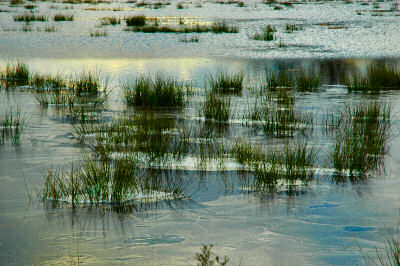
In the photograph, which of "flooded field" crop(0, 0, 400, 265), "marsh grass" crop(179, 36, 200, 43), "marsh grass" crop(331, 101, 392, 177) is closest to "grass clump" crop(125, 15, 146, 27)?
"marsh grass" crop(179, 36, 200, 43)

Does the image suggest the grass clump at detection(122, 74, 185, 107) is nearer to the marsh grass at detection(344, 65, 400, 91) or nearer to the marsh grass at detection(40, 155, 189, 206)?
the marsh grass at detection(344, 65, 400, 91)

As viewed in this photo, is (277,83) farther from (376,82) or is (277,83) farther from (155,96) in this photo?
(155,96)

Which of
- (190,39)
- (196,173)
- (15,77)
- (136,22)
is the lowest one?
(196,173)

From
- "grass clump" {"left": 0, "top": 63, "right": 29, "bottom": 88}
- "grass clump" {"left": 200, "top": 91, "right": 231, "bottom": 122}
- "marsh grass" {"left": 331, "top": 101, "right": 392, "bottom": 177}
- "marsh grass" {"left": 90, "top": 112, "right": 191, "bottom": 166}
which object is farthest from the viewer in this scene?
"grass clump" {"left": 0, "top": 63, "right": 29, "bottom": 88}

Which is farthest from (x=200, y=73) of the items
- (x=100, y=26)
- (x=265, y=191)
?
(x=100, y=26)

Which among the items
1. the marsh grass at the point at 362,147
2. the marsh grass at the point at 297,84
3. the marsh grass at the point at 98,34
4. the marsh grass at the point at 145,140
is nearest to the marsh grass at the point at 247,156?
the marsh grass at the point at 145,140

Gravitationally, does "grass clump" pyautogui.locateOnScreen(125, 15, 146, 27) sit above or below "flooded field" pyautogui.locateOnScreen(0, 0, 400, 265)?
above

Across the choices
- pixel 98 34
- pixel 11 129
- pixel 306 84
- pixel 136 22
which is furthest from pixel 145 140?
pixel 136 22

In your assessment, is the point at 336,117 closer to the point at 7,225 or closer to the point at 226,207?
the point at 226,207

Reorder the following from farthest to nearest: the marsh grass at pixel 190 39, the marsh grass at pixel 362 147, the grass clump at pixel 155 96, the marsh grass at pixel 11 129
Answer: the marsh grass at pixel 190 39, the grass clump at pixel 155 96, the marsh grass at pixel 11 129, the marsh grass at pixel 362 147

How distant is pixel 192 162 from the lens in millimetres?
5617

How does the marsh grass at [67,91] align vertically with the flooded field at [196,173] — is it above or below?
above

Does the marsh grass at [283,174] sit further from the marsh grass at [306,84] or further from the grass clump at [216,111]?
the marsh grass at [306,84]

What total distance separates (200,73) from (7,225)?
962 cm
